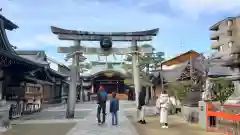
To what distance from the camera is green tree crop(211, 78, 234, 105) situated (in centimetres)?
1687

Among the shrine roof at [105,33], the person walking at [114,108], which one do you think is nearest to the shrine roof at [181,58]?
the shrine roof at [105,33]


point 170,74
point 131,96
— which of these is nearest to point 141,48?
point 170,74

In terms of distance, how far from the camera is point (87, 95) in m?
45.6

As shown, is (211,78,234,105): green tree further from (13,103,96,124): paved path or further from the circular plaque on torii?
Result: (13,103,96,124): paved path

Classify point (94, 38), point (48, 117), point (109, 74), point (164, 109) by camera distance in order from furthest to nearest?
1. point (109, 74)
2. point (94, 38)
3. point (48, 117)
4. point (164, 109)

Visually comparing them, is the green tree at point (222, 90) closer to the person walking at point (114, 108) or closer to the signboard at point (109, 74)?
the person walking at point (114, 108)

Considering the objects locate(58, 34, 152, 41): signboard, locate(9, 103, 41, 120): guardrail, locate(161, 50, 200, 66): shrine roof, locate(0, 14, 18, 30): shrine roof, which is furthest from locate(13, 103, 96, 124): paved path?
locate(161, 50, 200, 66): shrine roof

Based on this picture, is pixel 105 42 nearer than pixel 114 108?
No

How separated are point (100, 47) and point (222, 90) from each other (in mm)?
8446

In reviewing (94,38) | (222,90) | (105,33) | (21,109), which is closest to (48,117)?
(21,109)

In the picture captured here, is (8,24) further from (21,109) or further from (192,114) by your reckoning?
(192,114)

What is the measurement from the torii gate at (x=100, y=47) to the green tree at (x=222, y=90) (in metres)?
5.13

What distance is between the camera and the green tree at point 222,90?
55.4 ft

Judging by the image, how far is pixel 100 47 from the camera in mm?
17141
